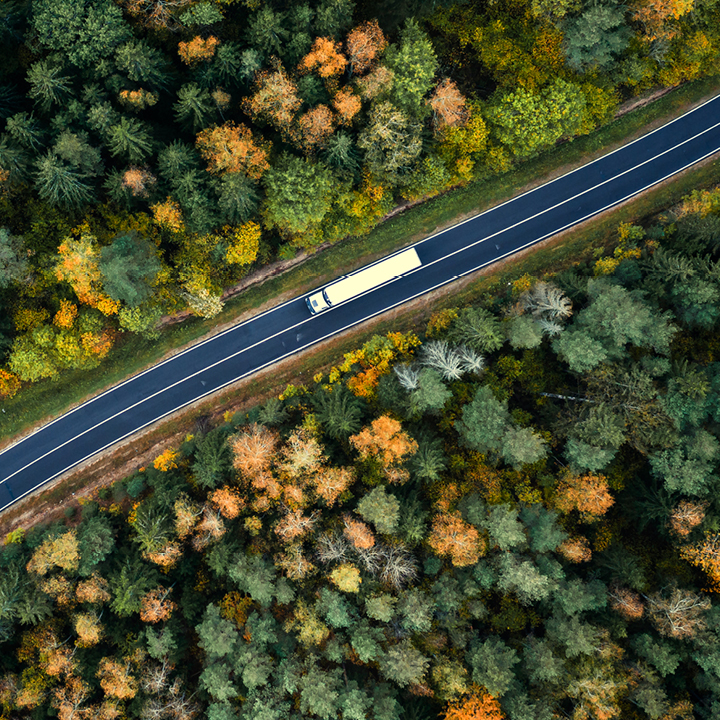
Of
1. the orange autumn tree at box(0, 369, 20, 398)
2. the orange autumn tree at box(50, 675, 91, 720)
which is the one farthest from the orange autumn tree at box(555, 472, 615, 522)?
the orange autumn tree at box(0, 369, 20, 398)

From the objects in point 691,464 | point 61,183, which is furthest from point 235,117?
point 691,464

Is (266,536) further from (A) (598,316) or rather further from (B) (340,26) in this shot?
(B) (340,26)

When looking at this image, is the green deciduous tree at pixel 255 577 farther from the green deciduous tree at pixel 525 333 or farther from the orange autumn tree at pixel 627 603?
the green deciduous tree at pixel 525 333

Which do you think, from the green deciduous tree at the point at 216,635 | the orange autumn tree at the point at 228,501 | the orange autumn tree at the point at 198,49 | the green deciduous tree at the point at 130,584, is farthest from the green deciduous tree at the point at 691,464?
the orange autumn tree at the point at 198,49

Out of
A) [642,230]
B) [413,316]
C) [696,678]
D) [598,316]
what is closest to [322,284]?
[413,316]

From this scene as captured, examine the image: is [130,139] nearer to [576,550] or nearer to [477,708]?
[576,550]
